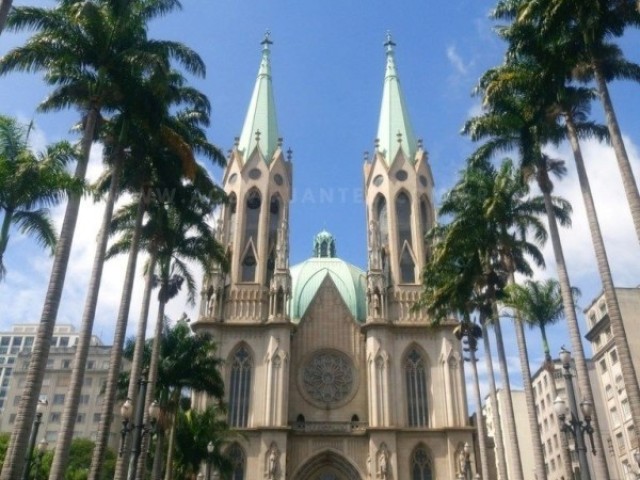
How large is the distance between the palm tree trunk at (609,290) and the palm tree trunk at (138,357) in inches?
610

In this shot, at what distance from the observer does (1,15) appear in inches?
567

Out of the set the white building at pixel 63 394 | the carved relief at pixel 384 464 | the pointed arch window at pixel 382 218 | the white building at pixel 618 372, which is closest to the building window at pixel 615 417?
the white building at pixel 618 372

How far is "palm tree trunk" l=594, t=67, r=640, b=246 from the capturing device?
59.2 ft

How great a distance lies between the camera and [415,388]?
152ft

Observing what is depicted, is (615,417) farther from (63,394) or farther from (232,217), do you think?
(63,394)

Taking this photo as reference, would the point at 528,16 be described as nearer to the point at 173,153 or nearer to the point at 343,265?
the point at 173,153

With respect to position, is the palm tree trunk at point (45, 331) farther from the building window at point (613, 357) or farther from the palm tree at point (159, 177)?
the building window at point (613, 357)

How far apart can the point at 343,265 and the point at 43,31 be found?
41.3 metres

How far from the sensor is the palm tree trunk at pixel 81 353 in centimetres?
1811

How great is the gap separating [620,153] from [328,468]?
32.5 meters

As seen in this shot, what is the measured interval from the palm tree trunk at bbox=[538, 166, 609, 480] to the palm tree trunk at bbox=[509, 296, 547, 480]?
1.93 m

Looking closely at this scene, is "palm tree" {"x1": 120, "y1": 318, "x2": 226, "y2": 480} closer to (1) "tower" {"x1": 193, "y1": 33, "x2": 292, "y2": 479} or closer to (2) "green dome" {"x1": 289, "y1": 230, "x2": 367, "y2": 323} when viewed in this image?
(1) "tower" {"x1": 193, "y1": 33, "x2": 292, "y2": 479}

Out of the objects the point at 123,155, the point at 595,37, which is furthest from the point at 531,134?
the point at 123,155

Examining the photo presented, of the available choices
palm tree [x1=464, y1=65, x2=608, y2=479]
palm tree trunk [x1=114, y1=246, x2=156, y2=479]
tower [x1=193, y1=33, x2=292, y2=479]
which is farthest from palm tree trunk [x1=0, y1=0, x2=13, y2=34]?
tower [x1=193, y1=33, x2=292, y2=479]
